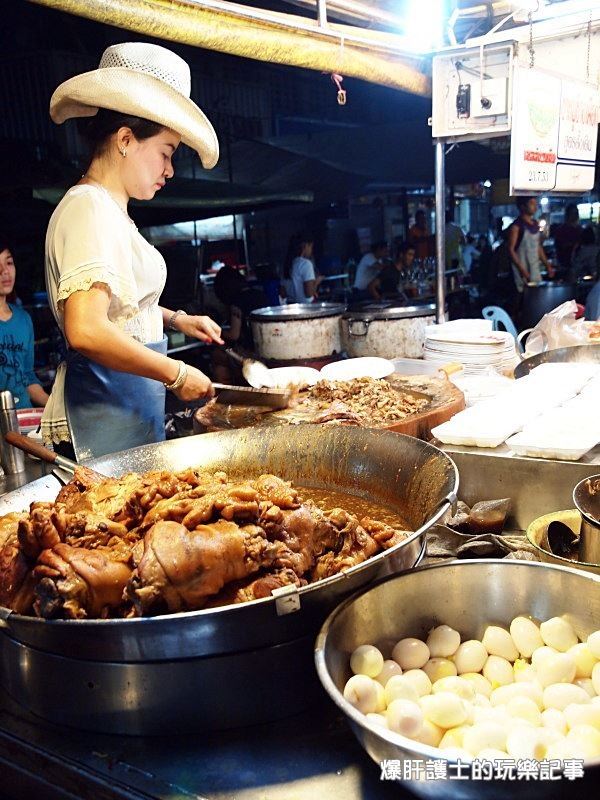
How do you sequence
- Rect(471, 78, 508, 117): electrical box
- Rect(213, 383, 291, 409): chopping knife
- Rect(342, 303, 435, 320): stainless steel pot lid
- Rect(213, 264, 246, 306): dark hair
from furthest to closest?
Rect(213, 264, 246, 306): dark hair < Rect(342, 303, 435, 320): stainless steel pot lid < Rect(471, 78, 508, 117): electrical box < Rect(213, 383, 291, 409): chopping knife

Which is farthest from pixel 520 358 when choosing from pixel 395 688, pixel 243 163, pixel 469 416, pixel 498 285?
pixel 498 285

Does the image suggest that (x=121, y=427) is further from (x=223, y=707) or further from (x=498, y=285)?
(x=498, y=285)

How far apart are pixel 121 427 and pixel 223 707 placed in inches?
69.2

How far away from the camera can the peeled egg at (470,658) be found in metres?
1.48

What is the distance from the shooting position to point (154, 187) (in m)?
2.97

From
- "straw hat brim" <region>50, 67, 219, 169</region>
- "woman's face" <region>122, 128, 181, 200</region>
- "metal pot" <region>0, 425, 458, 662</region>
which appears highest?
"straw hat brim" <region>50, 67, 219, 169</region>

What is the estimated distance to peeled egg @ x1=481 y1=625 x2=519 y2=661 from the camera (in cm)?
150

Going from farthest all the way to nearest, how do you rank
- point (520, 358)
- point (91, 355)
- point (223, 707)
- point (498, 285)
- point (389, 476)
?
point (498, 285) < point (520, 358) < point (91, 355) < point (389, 476) < point (223, 707)

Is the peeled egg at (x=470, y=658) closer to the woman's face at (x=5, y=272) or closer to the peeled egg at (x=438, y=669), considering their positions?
the peeled egg at (x=438, y=669)

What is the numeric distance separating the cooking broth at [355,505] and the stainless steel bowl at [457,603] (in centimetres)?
44

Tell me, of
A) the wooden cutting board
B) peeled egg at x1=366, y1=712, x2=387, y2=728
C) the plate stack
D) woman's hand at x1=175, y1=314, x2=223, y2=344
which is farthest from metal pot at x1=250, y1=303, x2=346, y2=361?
peeled egg at x1=366, y1=712, x2=387, y2=728

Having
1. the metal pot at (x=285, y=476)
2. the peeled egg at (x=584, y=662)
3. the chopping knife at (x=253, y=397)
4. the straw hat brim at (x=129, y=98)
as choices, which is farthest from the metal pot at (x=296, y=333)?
the peeled egg at (x=584, y=662)

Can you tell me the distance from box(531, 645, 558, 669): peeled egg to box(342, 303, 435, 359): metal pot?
4455mm

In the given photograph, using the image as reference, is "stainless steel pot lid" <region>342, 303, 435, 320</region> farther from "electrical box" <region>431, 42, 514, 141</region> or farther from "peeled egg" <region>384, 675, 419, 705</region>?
"peeled egg" <region>384, 675, 419, 705</region>
